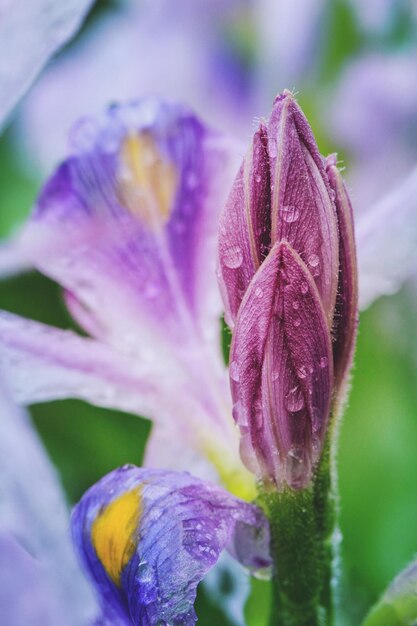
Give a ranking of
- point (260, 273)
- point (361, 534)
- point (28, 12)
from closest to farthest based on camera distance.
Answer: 1. point (260, 273)
2. point (28, 12)
3. point (361, 534)

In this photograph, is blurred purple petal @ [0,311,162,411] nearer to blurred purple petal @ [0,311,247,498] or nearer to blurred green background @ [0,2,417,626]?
blurred purple petal @ [0,311,247,498]

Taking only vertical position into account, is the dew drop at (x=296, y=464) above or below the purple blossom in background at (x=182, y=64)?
below

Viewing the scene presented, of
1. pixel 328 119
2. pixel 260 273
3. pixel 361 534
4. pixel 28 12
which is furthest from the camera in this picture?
pixel 328 119

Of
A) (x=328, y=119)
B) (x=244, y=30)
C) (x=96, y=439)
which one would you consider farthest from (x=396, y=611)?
(x=244, y=30)

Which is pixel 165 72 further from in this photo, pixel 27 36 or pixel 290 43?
pixel 27 36

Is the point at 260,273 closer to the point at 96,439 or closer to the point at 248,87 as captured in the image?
the point at 96,439

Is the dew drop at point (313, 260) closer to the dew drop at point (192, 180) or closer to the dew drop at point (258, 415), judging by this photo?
the dew drop at point (258, 415)

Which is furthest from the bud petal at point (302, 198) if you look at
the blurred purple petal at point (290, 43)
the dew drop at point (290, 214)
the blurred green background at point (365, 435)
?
the blurred purple petal at point (290, 43)

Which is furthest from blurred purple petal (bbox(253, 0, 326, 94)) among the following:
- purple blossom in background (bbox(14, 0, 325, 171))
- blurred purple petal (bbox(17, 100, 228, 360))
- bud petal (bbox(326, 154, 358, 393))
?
bud petal (bbox(326, 154, 358, 393))
